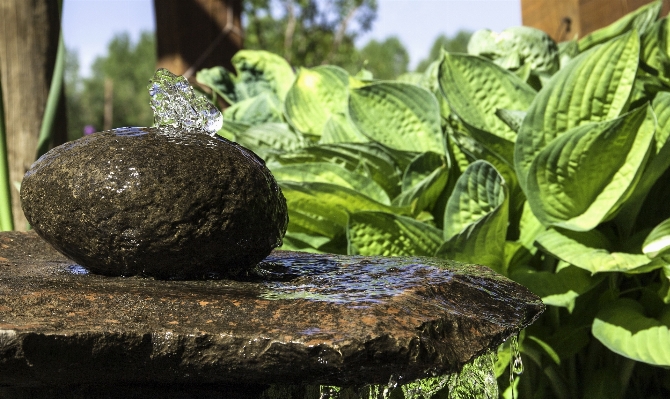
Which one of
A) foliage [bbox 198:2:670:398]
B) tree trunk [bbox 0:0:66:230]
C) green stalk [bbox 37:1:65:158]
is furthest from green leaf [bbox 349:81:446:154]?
tree trunk [bbox 0:0:66:230]

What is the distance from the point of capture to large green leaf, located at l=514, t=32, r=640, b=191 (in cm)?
253

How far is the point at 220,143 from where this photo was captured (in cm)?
167

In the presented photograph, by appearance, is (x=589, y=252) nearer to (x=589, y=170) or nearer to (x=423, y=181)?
(x=589, y=170)

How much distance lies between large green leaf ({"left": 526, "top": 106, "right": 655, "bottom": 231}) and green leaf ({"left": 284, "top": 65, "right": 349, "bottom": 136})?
1.25 metres

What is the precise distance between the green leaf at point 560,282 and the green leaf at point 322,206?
490mm

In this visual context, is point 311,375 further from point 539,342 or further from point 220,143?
point 539,342

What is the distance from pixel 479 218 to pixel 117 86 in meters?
57.9

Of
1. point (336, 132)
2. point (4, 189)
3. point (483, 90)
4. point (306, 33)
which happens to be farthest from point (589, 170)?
point (306, 33)

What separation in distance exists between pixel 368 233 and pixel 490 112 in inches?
31.4

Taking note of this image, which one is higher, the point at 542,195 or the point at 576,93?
the point at 576,93

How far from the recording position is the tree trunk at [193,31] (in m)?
5.06

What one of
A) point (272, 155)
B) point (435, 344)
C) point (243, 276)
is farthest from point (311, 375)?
point (272, 155)

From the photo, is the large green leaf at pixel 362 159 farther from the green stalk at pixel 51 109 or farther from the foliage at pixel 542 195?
the green stalk at pixel 51 109

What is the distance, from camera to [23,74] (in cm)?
392
